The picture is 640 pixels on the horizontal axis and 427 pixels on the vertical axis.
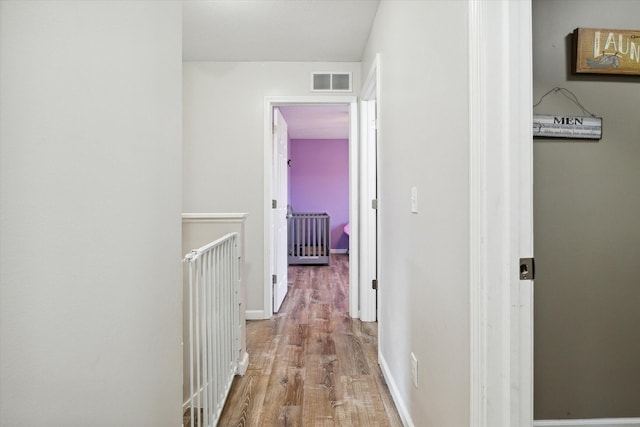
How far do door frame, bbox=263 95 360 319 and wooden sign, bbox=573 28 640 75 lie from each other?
2.04 meters

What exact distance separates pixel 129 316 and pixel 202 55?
312cm

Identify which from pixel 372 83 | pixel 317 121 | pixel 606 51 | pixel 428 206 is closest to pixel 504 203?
pixel 428 206

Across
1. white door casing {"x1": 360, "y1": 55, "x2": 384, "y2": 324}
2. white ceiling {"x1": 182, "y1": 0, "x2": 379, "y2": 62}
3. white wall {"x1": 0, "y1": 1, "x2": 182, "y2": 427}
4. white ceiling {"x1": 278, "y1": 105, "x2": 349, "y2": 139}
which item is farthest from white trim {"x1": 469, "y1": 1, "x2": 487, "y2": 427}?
white ceiling {"x1": 278, "y1": 105, "x2": 349, "y2": 139}

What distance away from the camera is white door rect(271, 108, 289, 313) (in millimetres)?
3715

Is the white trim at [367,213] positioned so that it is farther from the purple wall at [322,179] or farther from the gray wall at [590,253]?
the purple wall at [322,179]

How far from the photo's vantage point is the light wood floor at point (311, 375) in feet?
6.36

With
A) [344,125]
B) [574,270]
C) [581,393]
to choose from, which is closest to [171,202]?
[574,270]

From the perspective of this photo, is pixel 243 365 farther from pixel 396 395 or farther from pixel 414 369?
pixel 414 369

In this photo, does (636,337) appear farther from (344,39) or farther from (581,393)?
(344,39)

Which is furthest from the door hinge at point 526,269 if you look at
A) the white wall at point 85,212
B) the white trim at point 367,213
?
the white trim at point 367,213

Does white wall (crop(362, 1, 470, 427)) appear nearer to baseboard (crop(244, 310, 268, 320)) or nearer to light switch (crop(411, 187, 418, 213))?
light switch (crop(411, 187, 418, 213))

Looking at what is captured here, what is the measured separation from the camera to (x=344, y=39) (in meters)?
3.11

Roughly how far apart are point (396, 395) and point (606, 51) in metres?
1.96

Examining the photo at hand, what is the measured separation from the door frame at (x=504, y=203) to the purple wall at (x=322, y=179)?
271 inches
